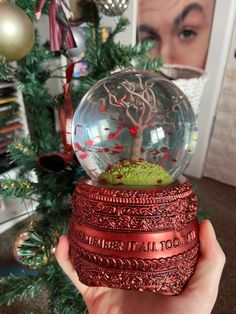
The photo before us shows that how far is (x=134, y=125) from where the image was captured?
384 millimetres

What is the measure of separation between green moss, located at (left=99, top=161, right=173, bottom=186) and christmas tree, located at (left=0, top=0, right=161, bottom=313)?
0.15 meters

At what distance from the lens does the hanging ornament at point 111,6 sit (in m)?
0.52

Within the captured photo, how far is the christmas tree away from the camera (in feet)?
1.66

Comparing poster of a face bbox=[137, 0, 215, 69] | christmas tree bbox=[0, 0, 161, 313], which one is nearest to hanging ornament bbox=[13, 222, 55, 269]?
christmas tree bbox=[0, 0, 161, 313]

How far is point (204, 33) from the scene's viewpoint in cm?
107

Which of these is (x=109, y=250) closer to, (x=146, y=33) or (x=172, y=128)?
(x=172, y=128)

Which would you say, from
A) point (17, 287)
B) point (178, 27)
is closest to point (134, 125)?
point (17, 287)

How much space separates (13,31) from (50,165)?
22cm

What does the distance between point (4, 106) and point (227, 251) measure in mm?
847

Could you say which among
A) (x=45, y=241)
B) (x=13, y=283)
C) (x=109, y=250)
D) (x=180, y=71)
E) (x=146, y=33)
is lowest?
(x=13, y=283)

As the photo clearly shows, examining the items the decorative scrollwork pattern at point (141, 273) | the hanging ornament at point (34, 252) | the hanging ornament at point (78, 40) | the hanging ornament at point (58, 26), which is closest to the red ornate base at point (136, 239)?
the decorative scrollwork pattern at point (141, 273)

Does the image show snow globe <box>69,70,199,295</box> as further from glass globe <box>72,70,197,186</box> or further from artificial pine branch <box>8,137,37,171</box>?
artificial pine branch <box>8,137,37,171</box>

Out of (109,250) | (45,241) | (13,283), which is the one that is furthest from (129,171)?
(13,283)

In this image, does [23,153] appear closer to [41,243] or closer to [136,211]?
[41,243]
